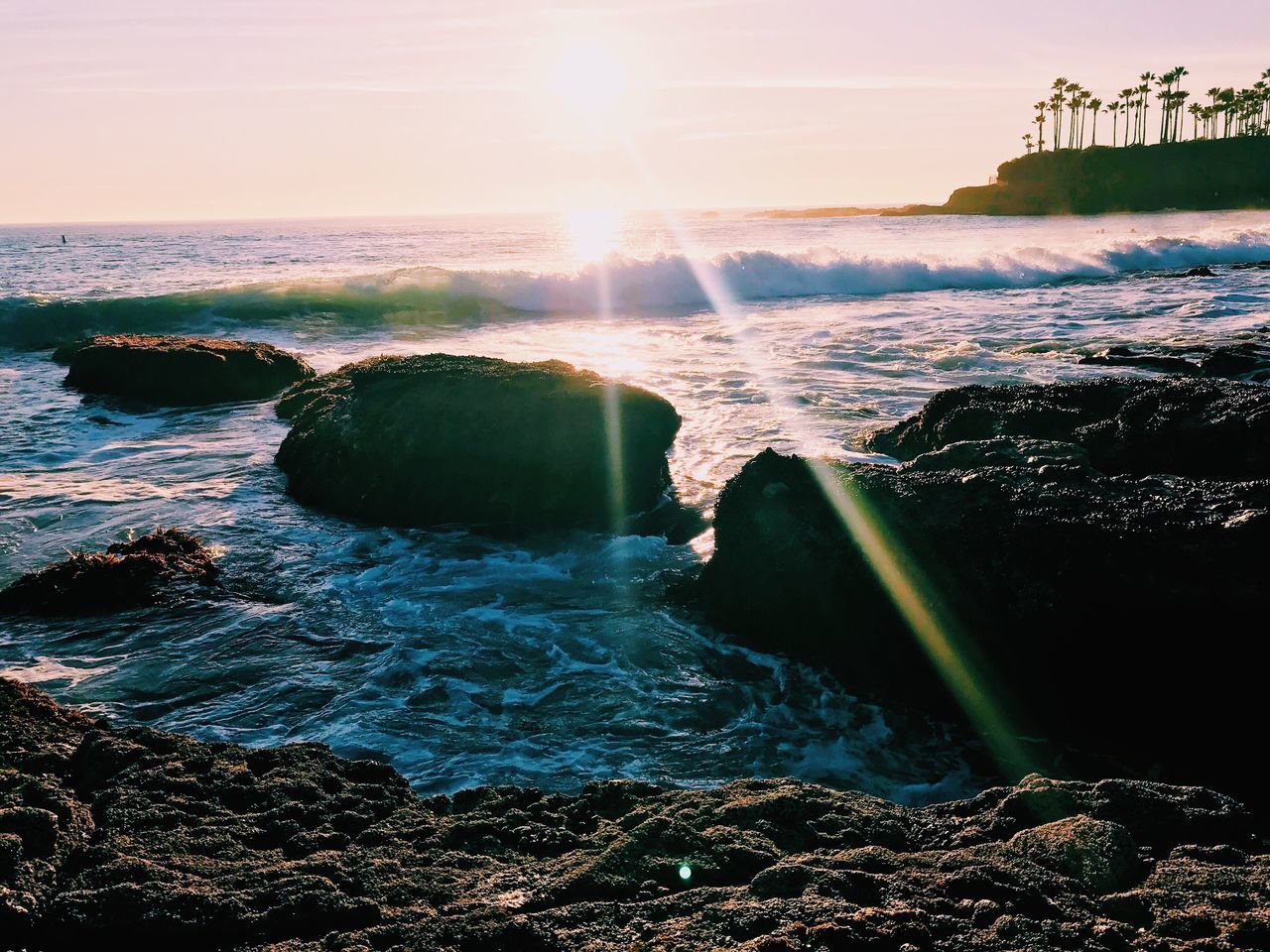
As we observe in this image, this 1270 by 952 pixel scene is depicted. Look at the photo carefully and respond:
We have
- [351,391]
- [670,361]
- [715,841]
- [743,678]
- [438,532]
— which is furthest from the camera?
[670,361]

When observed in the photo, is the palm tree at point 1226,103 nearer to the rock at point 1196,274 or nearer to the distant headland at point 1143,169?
the distant headland at point 1143,169

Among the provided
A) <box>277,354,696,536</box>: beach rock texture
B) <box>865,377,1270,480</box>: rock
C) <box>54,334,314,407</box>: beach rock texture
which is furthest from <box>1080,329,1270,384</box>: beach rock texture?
<box>54,334,314,407</box>: beach rock texture

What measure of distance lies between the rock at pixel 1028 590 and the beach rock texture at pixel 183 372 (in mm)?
10151

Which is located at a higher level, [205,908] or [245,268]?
[245,268]

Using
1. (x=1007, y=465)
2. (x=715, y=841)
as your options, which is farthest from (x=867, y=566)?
(x=715, y=841)

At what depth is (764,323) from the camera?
22.2m

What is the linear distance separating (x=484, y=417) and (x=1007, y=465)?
4.60 m

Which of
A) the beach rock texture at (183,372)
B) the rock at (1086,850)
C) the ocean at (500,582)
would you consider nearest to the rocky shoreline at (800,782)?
the rock at (1086,850)

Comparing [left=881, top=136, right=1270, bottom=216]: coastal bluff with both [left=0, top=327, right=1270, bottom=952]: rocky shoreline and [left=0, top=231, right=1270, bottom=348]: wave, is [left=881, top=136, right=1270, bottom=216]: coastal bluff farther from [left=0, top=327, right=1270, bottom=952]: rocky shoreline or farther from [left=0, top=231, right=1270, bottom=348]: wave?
[left=0, top=327, right=1270, bottom=952]: rocky shoreline

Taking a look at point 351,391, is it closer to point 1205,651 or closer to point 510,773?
point 510,773

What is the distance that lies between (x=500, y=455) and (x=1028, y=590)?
4.79 meters

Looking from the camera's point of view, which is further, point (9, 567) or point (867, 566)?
point (9, 567)

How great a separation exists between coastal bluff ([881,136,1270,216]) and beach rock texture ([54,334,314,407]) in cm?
9331

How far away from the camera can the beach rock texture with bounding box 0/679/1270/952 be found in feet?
7.97
